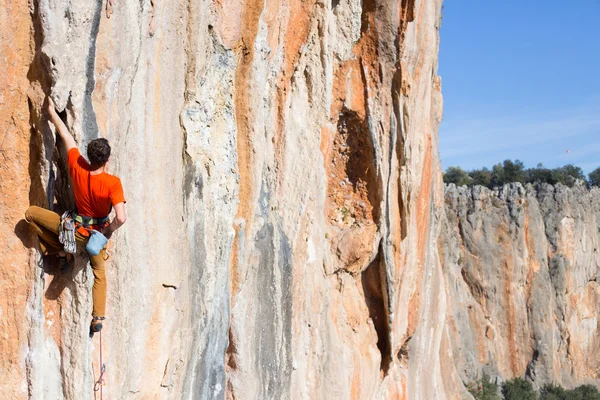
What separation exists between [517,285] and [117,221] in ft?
77.4

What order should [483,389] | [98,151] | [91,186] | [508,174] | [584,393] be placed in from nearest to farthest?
[98,151] → [91,186] → [483,389] → [584,393] → [508,174]

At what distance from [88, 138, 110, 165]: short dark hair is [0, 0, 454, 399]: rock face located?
309 mm

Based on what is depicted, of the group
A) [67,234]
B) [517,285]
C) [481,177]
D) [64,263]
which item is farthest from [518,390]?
[481,177]

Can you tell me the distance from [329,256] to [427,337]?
3335 millimetres

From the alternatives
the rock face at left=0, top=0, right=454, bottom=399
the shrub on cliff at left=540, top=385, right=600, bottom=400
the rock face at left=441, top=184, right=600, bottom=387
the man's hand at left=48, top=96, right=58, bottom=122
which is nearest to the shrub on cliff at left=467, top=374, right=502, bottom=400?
the rock face at left=441, top=184, right=600, bottom=387

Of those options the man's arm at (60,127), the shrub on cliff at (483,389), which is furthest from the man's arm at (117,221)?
the shrub on cliff at (483,389)

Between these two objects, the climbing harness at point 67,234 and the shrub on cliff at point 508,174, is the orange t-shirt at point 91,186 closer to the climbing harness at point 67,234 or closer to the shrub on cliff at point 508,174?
the climbing harness at point 67,234

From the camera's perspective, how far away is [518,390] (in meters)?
24.0

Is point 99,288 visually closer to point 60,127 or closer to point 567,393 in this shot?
point 60,127

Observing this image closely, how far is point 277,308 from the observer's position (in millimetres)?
7523

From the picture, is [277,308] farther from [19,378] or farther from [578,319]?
[578,319]

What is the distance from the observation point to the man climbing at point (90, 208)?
4758 millimetres

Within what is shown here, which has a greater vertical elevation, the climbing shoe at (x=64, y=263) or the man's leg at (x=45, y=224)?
the man's leg at (x=45, y=224)

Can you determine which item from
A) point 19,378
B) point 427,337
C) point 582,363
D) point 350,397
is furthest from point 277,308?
point 582,363
